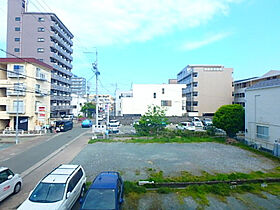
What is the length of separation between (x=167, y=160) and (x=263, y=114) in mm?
10446

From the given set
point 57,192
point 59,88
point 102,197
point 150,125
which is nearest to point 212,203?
point 102,197

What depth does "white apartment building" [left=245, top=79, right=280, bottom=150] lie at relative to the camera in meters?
14.6

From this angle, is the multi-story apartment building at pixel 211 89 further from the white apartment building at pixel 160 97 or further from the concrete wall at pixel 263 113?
the concrete wall at pixel 263 113

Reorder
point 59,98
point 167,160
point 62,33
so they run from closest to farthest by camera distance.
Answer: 1. point 167,160
2. point 59,98
3. point 62,33

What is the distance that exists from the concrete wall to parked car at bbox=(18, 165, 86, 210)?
15759 millimetres

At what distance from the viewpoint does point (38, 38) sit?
38844 mm

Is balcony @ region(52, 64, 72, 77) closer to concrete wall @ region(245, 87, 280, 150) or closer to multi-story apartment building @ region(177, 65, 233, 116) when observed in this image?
multi-story apartment building @ region(177, 65, 233, 116)

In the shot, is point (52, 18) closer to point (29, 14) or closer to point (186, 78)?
point (29, 14)

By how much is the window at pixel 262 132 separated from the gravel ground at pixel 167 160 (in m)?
2.47

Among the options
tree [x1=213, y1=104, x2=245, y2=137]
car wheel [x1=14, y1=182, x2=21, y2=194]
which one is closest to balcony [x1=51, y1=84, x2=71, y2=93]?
car wheel [x1=14, y1=182, x2=21, y2=194]

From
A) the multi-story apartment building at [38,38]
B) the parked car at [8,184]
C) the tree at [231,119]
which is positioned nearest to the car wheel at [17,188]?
the parked car at [8,184]

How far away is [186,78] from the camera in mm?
50312

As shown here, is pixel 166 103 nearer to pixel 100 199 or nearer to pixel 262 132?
pixel 262 132

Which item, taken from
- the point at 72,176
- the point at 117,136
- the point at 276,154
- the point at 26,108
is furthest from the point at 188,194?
the point at 26,108
